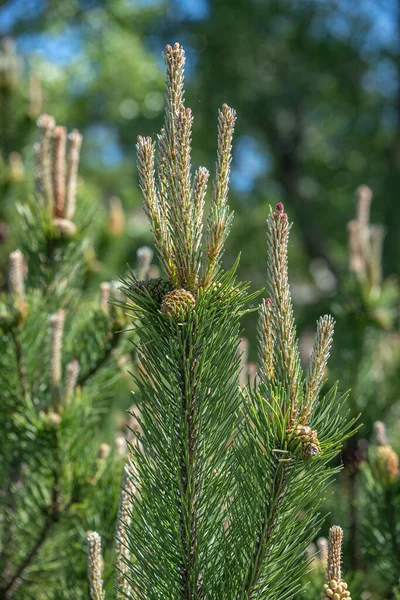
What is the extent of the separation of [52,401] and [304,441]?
76 centimetres

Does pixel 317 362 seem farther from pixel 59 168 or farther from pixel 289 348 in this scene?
pixel 59 168

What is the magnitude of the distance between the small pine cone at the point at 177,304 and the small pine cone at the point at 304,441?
0.19 meters

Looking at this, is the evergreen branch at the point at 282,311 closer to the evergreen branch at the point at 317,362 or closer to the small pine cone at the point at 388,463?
the evergreen branch at the point at 317,362

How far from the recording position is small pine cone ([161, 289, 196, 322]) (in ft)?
2.70

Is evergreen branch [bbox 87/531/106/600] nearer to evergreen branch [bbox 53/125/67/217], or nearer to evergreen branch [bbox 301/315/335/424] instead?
evergreen branch [bbox 301/315/335/424]

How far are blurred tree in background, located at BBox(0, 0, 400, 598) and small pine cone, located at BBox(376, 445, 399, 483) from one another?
413 centimetres

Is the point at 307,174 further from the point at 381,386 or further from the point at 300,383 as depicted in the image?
the point at 300,383

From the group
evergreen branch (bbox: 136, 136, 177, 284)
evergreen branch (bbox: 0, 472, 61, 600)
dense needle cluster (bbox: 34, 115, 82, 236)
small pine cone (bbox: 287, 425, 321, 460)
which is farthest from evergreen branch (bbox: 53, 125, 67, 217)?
small pine cone (bbox: 287, 425, 321, 460)

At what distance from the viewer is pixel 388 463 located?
53.6 inches

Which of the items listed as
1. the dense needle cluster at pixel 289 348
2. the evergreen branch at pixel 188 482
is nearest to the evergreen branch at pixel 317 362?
the dense needle cluster at pixel 289 348

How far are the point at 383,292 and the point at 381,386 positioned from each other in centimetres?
33

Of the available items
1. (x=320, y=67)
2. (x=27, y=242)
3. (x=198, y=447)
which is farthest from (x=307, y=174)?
(x=198, y=447)

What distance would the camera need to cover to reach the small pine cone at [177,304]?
0.82 meters

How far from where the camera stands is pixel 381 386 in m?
2.23
